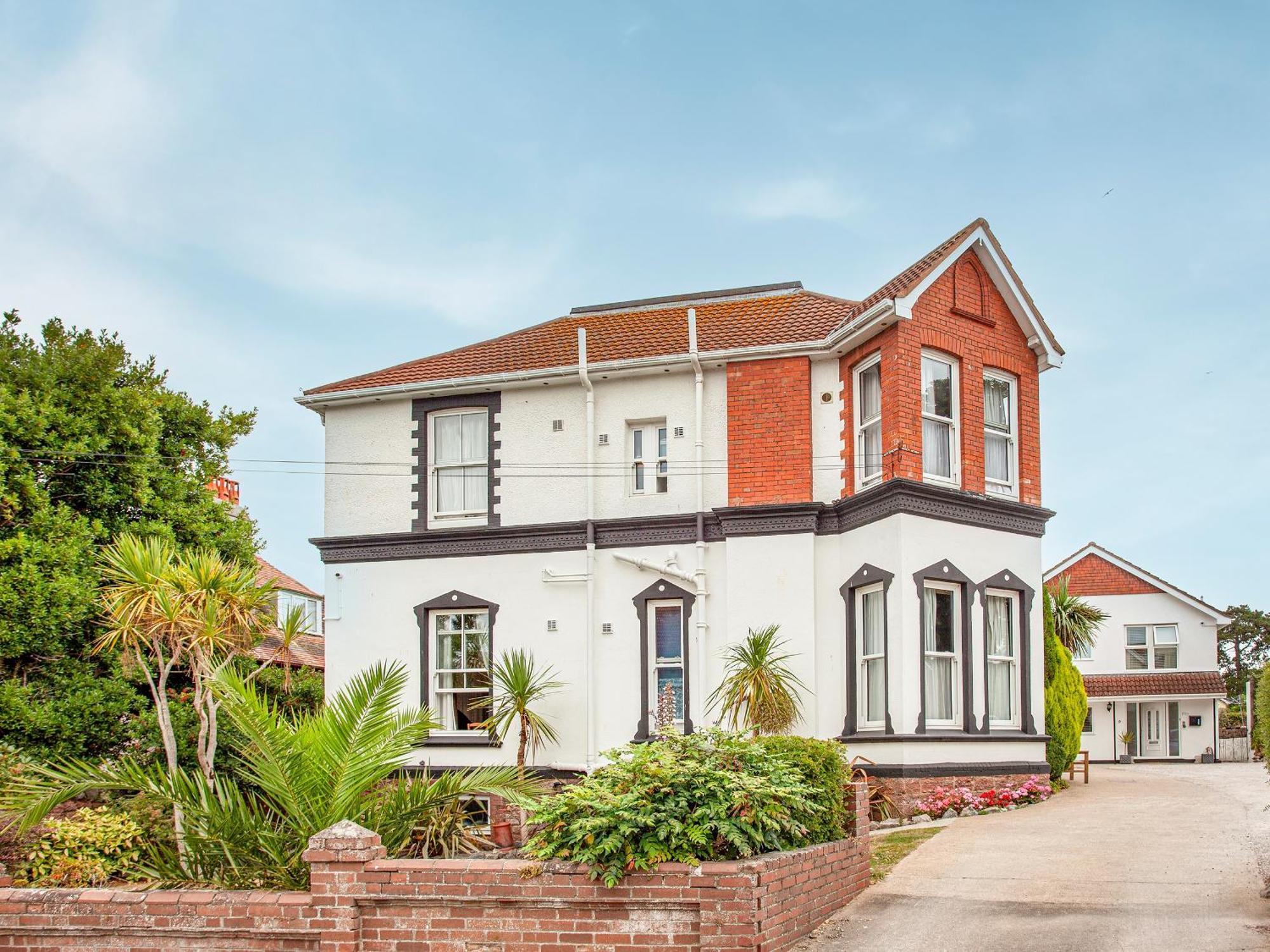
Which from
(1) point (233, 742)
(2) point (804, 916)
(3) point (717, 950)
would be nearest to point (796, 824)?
(2) point (804, 916)

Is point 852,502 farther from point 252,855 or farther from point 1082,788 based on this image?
point 252,855

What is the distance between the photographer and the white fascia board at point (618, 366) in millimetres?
19984

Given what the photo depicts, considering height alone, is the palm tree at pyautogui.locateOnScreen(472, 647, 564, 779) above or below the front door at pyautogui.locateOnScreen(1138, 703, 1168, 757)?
above

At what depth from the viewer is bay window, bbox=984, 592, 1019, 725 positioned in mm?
20172

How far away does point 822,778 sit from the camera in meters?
12.7

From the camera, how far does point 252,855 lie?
11898 mm

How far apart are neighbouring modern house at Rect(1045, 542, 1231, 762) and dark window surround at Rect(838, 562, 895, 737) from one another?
2135 cm

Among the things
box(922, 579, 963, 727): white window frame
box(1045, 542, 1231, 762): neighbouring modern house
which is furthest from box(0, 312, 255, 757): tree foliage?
box(1045, 542, 1231, 762): neighbouring modern house

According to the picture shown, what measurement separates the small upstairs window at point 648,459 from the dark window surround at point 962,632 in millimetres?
4719

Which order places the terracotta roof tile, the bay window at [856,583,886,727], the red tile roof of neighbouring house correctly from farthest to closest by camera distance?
1. the red tile roof of neighbouring house
2. the terracotta roof tile
3. the bay window at [856,583,886,727]

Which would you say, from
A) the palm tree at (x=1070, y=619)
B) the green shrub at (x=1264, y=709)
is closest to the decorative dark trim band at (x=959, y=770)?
the palm tree at (x=1070, y=619)

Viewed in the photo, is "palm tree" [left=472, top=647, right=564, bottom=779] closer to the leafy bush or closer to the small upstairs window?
the small upstairs window

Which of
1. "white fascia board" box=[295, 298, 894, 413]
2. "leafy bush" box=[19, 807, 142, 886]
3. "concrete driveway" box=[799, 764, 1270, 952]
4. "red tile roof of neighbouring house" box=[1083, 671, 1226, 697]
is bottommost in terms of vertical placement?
"concrete driveway" box=[799, 764, 1270, 952]

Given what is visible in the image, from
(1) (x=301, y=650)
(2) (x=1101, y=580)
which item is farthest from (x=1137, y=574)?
(1) (x=301, y=650)
